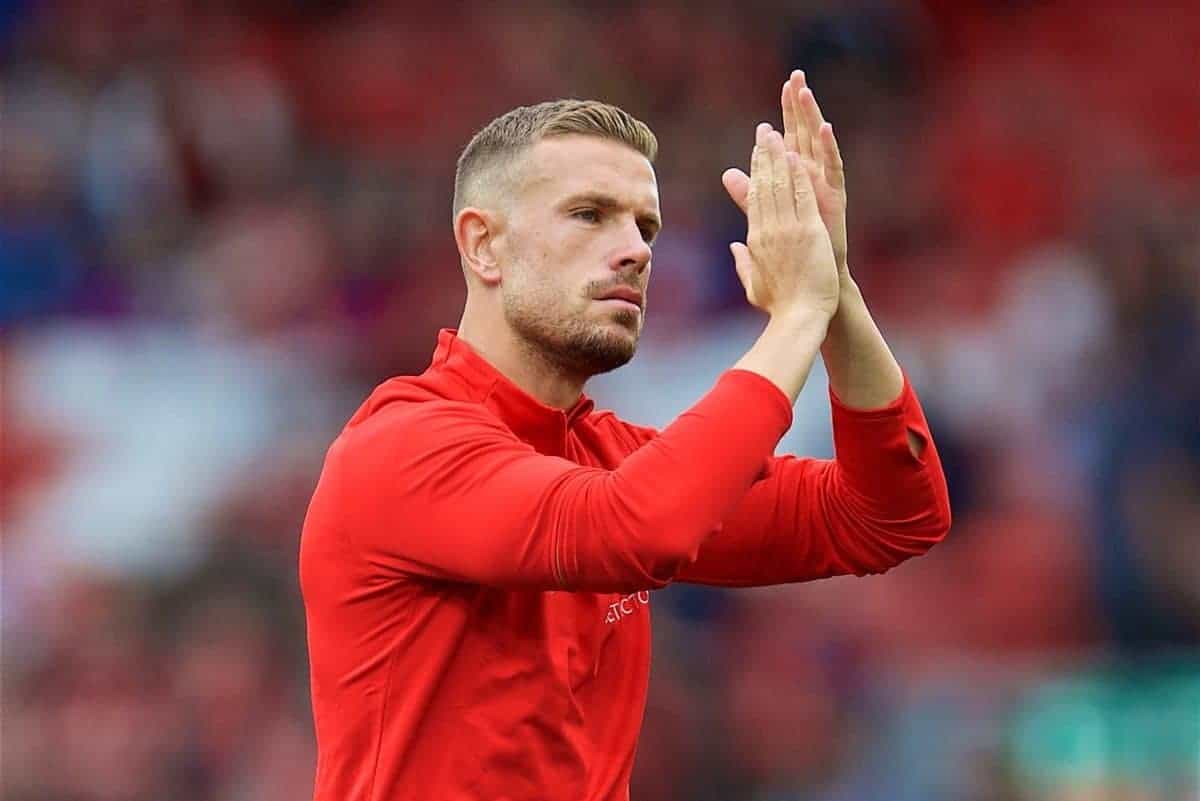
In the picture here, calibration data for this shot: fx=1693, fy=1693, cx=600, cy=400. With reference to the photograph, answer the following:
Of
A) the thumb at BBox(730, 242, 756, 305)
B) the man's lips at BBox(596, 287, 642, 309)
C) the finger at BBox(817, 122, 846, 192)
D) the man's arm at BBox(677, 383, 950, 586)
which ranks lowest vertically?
the man's arm at BBox(677, 383, 950, 586)

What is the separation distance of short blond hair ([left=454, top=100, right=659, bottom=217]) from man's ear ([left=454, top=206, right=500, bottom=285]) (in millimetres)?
63

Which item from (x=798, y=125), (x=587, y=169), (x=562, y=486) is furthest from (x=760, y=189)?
(x=562, y=486)

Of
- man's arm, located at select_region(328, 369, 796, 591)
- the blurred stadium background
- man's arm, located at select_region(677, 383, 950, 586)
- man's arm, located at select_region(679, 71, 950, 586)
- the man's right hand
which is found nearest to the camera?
man's arm, located at select_region(328, 369, 796, 591)

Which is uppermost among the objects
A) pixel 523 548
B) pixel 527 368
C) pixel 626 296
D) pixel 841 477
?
pixel 626 296

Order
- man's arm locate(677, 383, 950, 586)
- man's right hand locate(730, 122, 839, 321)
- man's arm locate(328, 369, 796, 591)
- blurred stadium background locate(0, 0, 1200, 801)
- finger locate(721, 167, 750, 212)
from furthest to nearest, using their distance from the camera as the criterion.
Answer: blurred stadium background locate(0, 0, 1200, 801) → man's arm locate(677, 383, 950, 586) → finger locate(721, 167, 750, 212) → man's right hand locate(730, 122, 839, 321) → man's arm locate(328, 369, 796, 591)

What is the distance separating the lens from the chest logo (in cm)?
298

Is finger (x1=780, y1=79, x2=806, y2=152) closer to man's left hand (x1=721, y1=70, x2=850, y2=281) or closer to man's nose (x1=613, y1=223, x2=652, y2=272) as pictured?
man's left hand (x1=721, y1=70, x2=850, y2=281)

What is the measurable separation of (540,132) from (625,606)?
860 mm

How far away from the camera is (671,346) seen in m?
6.19

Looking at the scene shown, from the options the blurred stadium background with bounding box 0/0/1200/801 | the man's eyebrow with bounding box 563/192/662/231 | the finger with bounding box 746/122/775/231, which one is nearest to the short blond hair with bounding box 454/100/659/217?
the man's eyebrow with bounding box 563/192/662/231

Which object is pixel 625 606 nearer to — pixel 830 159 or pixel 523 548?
pixel 523 548

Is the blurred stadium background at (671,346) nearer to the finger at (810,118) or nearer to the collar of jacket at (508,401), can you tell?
the collar of jacket at (508,401)

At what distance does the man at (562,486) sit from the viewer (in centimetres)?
Result: 250

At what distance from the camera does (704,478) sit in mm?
2443
